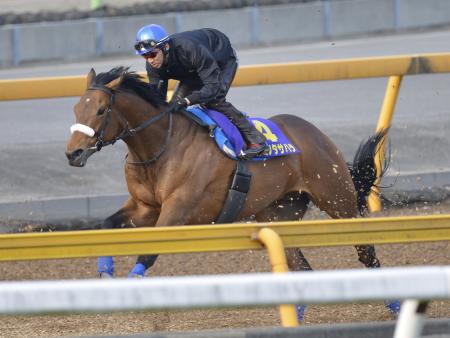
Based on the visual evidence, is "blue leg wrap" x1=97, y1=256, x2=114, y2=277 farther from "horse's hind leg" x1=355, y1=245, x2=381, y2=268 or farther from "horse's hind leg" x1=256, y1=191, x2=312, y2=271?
"horse's hind leg" x1=355, y1=245, x2=381, y2=268

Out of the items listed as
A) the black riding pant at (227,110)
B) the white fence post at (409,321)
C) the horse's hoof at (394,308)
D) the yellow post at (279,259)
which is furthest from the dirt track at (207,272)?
the white fence post at (409,321)

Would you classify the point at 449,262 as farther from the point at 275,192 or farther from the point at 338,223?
the point at 338,223

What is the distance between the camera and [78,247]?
427 centimetres

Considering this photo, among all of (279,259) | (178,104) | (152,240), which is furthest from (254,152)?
(279,259)

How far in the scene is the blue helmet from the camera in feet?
21.0

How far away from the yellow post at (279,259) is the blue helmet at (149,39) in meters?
2.45

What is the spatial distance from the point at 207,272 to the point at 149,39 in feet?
6.59

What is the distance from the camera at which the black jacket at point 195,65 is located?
6.56 meters

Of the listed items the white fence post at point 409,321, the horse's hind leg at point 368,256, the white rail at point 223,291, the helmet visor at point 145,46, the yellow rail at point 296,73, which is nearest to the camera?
the white rail at point 223,291

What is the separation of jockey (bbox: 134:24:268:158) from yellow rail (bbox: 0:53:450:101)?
1.22 m

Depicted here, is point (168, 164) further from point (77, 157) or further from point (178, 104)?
point (77, 157)

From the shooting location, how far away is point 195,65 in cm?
659

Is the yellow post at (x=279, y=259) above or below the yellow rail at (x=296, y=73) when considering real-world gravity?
above

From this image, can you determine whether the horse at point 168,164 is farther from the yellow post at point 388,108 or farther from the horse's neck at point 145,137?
the yellow post at point 388,108
